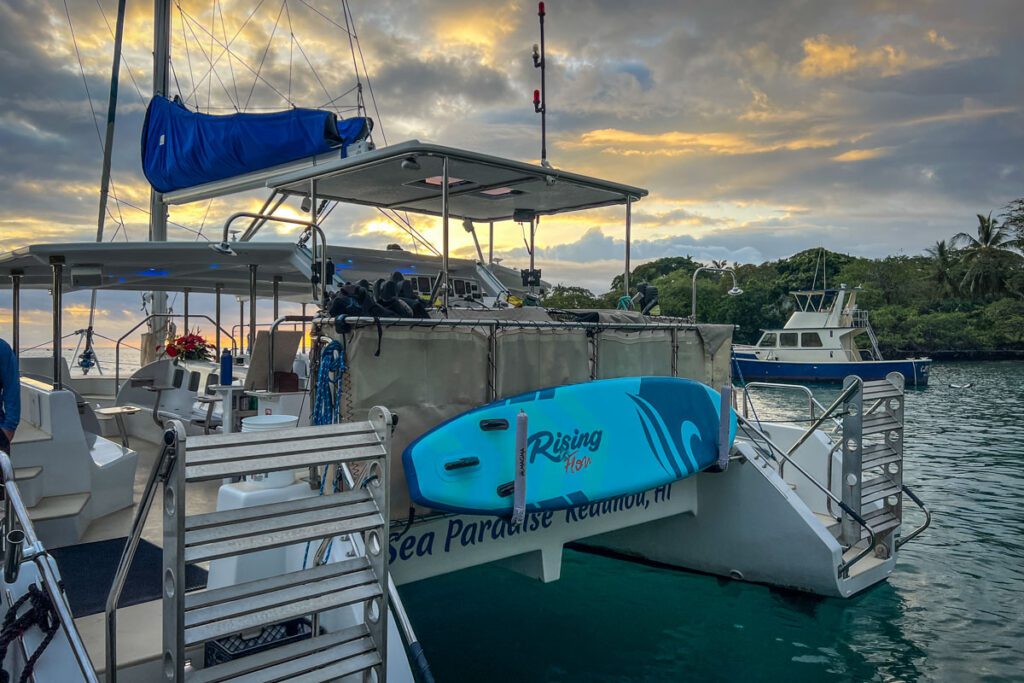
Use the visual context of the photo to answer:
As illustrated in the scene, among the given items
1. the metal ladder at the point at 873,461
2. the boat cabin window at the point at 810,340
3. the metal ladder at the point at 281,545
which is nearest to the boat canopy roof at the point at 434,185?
the metal ladder at the point at 873,461

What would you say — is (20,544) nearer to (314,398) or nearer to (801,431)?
(314,398)

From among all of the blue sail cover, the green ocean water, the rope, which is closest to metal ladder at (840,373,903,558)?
the green ocean water

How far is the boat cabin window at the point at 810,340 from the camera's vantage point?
33.8m

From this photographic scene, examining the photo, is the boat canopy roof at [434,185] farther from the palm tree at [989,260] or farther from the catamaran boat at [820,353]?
the palm tree at [989,260]

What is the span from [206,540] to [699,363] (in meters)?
5.79

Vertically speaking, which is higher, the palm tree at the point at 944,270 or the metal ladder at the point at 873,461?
the palm tree at the point at 944,270

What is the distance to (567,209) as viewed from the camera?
29.7ft

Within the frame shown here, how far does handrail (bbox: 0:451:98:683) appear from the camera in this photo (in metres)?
2.65

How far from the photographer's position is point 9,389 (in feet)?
15.6

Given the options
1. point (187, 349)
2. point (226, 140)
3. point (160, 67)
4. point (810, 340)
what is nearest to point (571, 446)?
point (226, 140)

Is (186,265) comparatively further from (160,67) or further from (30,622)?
(30,622)

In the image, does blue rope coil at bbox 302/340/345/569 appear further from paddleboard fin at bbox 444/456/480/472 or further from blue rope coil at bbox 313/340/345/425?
paddleboard fin at bbox 444/456/480/472

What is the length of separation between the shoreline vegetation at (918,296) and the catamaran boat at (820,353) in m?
12.4

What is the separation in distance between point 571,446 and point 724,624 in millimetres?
2841
